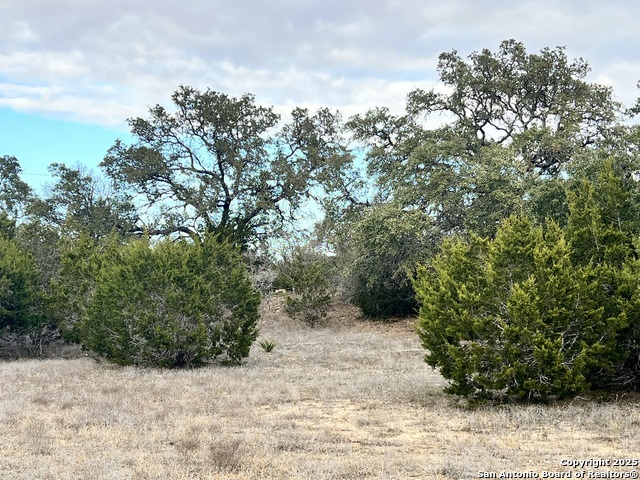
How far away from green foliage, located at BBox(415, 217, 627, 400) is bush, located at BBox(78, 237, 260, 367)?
6225mm

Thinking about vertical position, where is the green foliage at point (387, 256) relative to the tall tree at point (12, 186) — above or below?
below

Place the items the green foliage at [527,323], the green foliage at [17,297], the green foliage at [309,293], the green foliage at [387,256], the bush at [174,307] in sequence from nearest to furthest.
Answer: the green foliage at [527,323], the bush at [174,307], the green foliage at [17,297], the green foliage at [387,256], the green foliage at [309,293]

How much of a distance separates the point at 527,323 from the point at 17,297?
1418cm

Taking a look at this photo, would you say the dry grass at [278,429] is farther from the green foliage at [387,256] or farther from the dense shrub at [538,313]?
the green foliage at [387,256]

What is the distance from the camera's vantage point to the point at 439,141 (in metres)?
23.1

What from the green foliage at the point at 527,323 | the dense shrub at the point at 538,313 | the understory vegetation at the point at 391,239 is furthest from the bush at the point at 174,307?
Result: the green foliage at the point at 527,323

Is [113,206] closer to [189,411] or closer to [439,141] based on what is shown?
[439,141]

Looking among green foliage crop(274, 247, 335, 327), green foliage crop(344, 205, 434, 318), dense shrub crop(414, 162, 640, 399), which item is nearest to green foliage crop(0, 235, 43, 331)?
green foliage crop(274, 247, 335, 327)

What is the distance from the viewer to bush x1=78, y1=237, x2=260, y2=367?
1291 cm

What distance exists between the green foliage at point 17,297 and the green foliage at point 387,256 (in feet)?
35.4

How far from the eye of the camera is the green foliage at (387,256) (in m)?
20.5

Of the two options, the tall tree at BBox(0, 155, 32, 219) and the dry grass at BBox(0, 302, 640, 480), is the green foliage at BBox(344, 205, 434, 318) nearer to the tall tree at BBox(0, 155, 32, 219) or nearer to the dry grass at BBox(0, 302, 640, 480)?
the dry grass at BBox(0, 302, 640, 480)

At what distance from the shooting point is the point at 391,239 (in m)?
21.0

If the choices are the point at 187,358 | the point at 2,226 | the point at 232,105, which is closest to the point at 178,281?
the point at 187,358
